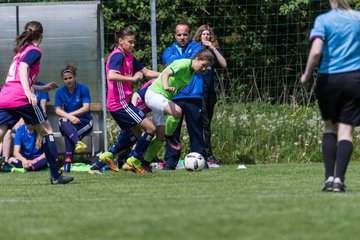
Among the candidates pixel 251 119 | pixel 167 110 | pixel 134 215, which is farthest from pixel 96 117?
pixel 134 215

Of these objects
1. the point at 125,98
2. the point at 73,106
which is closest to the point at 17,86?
the point at 125,98

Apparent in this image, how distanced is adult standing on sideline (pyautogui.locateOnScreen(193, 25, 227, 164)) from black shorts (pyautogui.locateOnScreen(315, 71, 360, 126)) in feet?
19.2


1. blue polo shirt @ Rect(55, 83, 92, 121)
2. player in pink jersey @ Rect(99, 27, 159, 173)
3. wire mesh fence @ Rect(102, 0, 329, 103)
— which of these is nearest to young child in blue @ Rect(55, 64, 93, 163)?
blue polo shirt @ Rect(55, 83, 92, 121)

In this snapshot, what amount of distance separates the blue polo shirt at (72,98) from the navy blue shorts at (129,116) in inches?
91.3

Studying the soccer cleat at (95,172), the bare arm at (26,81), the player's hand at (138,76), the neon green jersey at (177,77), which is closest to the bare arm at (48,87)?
the bare arm at (26,81)

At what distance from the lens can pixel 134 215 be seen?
7.18m

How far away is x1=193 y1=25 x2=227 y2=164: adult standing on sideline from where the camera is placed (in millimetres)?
15164

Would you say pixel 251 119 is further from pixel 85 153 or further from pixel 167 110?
pixel 167 110

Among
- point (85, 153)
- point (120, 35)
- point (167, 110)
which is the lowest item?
point (85, 153)

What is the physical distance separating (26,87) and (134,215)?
162 inches

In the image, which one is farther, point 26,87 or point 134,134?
point 134,134

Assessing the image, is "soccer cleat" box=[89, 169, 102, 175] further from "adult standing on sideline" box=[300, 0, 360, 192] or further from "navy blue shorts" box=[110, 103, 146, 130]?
"adult standing on sideline" box=[300, 0, 360, 192]

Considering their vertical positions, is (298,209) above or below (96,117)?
above

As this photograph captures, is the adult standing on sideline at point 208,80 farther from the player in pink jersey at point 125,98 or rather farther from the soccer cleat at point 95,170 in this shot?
the soccer cleat at point 95,170
